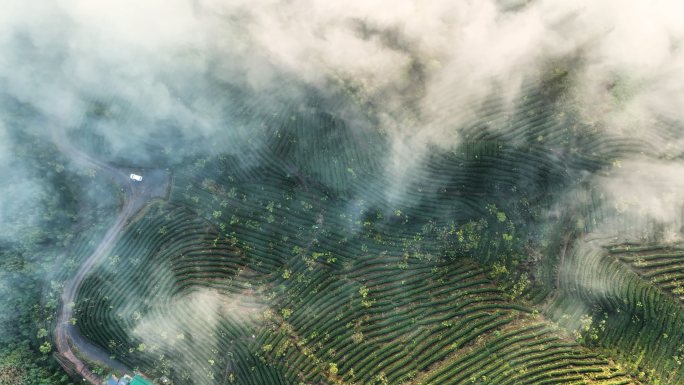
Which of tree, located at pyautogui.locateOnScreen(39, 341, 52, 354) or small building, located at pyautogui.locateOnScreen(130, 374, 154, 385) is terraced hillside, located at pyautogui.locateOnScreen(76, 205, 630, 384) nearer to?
small building, located at pyautogui.locateOnScreen(130, 374, 154, 385)

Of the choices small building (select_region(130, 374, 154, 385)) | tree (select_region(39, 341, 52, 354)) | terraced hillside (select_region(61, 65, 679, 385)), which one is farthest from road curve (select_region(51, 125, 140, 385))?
small building (select_region(130, 374, 154, 385))

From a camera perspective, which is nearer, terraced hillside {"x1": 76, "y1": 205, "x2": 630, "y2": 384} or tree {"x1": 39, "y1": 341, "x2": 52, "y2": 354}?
terraced hillside {"x1": 76, "y1": 205, "x2": 630, "y2": 384}

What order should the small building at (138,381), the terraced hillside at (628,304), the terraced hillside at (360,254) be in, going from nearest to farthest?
1. the terraced hillside at (628,304)
2. the terraced hillside at (360,254)
3. the small building at (138,381)

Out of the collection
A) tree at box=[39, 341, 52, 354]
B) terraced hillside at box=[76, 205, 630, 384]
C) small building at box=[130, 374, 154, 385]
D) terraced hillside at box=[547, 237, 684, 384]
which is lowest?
tree at box=[39, 341, 52, 354]

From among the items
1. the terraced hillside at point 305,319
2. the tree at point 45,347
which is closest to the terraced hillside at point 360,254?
the terraced hillside at point 305,319

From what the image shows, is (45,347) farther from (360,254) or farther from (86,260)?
(360,254)

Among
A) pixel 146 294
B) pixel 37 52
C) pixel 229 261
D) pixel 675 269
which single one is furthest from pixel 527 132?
pixel 37 52

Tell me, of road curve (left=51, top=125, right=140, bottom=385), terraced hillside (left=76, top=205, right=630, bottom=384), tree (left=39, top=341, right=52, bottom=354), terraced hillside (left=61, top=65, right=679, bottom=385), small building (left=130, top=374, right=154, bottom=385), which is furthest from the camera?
road curve (left=51, top=125, right=140, bottom=385)

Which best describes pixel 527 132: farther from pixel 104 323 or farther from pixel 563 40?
pixel 104 323

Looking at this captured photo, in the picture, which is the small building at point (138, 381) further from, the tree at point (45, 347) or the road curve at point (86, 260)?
the tree at point (45, 347)
